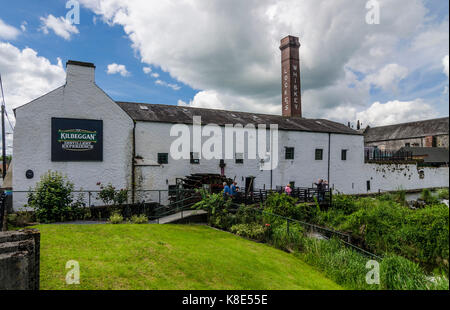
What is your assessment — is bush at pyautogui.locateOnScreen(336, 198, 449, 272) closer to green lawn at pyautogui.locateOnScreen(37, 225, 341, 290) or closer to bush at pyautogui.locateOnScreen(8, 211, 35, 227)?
green lawn at pyautogui.locateOnScreen(37, 225, 341, 290)

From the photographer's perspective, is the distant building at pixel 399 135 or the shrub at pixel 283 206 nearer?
the shrub at pixel 283 206

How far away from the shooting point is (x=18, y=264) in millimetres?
2943

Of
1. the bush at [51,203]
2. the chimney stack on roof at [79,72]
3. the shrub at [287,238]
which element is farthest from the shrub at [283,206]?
the chimney stack on roof at [79,72]

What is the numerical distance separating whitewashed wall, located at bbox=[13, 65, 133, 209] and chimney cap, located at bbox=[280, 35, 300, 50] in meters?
23.9

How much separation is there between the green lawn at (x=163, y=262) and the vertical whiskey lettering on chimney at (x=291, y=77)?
2467cm

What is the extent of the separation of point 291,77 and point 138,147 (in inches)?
878

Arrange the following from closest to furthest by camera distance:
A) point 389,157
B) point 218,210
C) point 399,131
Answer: point 218,210, point 389,157, point 399,131

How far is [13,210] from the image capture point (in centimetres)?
1317

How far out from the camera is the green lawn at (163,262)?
17.0ft

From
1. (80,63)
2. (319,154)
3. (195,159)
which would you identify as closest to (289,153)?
(319,154)

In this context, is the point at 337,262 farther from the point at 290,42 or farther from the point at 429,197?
the point at 290,42

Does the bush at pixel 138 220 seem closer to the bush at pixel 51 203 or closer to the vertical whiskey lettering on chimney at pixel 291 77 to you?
the bush at pixel 51 203
